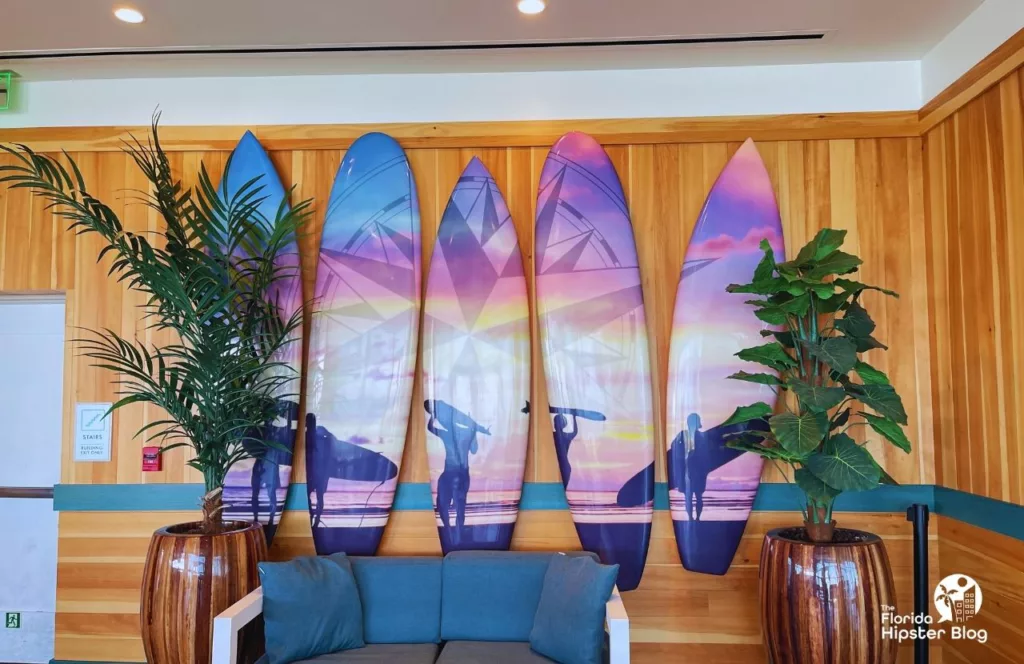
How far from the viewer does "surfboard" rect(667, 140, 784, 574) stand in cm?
287

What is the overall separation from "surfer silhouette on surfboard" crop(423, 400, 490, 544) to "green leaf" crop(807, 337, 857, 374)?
1334 mm

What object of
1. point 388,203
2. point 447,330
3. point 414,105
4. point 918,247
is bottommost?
point 447,330

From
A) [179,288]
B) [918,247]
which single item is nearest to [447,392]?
[179,288]

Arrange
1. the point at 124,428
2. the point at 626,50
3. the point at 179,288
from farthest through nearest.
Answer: the point at 124,428 < the point at 626,50 < the point at 179,288

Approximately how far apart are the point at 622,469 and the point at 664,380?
0.43 m

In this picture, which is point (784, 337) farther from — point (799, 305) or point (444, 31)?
point (444, 31)

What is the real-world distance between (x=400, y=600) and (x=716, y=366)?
158 cm

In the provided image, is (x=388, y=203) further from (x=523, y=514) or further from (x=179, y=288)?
(x=523, y=514)

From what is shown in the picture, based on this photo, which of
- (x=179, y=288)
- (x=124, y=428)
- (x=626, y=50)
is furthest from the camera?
(x=124, y=428)

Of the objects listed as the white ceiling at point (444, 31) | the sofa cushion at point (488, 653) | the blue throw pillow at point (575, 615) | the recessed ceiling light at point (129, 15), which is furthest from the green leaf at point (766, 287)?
the recessed ceiling light at point (129, 15)

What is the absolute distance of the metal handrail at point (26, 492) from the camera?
3299mm

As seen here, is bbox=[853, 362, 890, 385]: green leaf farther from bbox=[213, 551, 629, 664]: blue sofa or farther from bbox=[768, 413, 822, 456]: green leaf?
bbox=[213, 551, 629, 664]: blue sofa

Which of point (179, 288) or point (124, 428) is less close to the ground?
point (179, 288)

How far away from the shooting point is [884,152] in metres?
3.03
